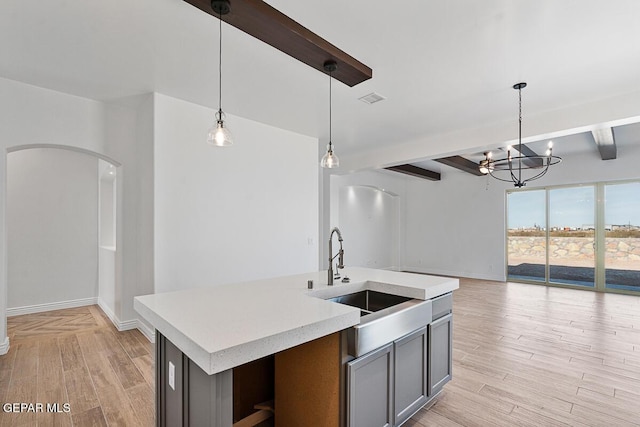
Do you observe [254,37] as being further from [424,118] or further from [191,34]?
[424,118]

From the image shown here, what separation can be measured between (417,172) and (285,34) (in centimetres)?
654

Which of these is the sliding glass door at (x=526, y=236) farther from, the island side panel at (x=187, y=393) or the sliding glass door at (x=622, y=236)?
the island side panel at (x=187, y=393)

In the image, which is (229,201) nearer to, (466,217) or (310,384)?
(310,384)

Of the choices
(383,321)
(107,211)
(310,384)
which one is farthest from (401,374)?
(107,211)

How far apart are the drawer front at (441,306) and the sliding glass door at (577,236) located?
20.9ft

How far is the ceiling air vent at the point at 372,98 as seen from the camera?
12.0 ft

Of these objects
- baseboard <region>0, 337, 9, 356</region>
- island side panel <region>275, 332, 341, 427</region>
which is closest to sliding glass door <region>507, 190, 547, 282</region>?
island side panel <region>275, 332, 341, 427</region>

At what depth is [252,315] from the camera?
5.29 feet

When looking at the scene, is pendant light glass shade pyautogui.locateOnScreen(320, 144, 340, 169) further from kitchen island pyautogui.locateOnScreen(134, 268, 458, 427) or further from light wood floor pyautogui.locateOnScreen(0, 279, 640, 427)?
light wood floor pyautogui.locateOnScreen(0, 279, 640, 427)

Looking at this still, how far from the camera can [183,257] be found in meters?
3.73

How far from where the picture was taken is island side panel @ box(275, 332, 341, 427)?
1690 millimetres

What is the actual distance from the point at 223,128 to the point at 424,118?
306cm

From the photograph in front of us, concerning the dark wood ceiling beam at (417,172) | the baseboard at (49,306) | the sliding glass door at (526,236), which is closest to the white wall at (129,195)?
the baseboard at (49,306)

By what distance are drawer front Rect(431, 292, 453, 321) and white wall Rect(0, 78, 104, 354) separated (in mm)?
4079
